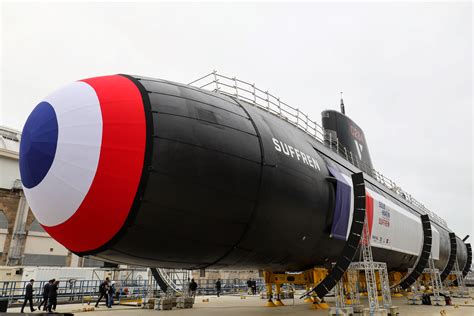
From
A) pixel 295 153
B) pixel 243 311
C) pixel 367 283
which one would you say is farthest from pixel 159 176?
pixel 243 311

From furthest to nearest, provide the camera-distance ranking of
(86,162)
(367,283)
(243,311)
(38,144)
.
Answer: (243,311) < (367,283) < (38,144) < (86,162)

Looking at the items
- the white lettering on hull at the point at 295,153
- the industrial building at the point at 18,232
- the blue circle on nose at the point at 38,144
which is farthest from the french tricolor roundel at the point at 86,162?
the industrial building at the point at 18,232

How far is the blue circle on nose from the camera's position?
21.5 ft

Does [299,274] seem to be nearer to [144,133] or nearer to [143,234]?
[143,234]

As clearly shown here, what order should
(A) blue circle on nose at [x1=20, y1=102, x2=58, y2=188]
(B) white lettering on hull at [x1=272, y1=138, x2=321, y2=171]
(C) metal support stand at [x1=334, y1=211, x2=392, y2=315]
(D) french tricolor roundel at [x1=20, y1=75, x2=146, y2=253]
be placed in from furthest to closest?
(C) metal support stand at [x1=334, y1=211, x2=392, y2=315] < (B) white lettering on hull at [x1=272, y1=138, x2=321, y2=171] < (A) blue circle on nose at [x1=20, y1=102, x2=58, y2=188] < (D) french tricolor roundel at [x1=20, y1=75, x2=146, y2=253]

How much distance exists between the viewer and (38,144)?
6637mm

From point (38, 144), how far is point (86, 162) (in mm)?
1093

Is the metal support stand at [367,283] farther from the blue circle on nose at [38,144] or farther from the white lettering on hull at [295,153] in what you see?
the blue circle on nose at [38,144]

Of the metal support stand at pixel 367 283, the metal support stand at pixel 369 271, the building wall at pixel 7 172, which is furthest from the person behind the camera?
the building wall at pixel 7 172

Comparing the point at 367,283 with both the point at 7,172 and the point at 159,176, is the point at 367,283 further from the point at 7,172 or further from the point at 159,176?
the point at 7,172

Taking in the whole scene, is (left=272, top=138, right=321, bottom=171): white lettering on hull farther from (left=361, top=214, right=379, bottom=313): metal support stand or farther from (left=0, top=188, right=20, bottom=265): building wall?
(left=0, top=188, right=20, bottom=265): building wall

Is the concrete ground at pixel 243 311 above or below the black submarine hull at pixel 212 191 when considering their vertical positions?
below

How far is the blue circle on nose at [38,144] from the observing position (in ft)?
21.5

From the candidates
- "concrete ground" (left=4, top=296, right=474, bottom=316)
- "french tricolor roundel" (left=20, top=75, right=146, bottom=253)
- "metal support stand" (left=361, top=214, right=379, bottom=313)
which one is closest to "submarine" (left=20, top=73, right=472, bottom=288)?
"french tricolor roundel" (left=20, top=75, right=146, bottom=253)
